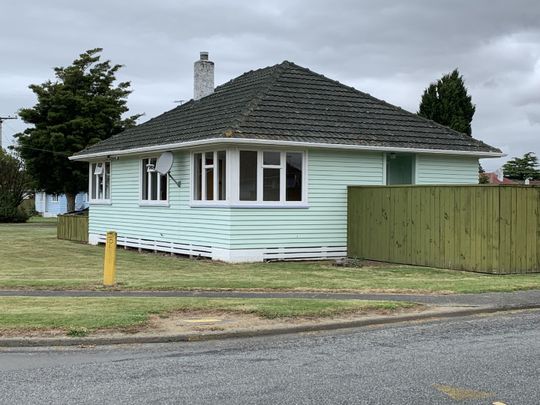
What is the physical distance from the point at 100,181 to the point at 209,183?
8855 millimetres

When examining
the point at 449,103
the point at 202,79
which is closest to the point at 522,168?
the point at 449,103

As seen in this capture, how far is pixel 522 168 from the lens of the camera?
302 feet

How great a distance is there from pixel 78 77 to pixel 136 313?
35678 millimetres

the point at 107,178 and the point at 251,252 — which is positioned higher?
the point at 107,178

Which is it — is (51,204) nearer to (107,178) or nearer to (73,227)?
(73,227)

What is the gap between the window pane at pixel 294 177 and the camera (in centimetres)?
1825

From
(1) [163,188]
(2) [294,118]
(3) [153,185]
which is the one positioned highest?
(2) [294,118]

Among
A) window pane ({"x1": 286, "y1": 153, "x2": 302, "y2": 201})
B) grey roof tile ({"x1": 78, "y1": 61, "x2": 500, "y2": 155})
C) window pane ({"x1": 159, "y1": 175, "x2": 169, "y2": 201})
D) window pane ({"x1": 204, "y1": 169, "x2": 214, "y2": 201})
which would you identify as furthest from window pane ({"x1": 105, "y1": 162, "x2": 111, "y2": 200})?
window pane ({"x1": 286, "y1": 153, "x2": 302, "y2": 201})

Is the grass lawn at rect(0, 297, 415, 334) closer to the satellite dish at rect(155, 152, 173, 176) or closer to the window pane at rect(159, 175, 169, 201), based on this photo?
the satellite dish at rect(155, 152, 173, 176)

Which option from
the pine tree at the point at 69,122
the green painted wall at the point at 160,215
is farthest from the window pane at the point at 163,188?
the pine tree at the point at 69,122

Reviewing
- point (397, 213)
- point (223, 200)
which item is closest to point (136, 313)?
point (223, 200)

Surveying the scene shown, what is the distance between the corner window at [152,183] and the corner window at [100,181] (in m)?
3.18

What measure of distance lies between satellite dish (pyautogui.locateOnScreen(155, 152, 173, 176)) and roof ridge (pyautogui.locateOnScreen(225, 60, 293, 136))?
2696 millimetres

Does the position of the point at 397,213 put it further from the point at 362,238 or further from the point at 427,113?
the point at 427,113
